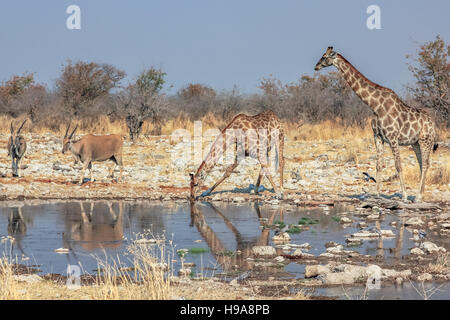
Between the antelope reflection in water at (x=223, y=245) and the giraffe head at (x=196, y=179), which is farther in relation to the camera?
the giraffe head at (x=196, y=179)

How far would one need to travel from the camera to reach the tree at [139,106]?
1048 inches

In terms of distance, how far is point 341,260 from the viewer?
9.21m

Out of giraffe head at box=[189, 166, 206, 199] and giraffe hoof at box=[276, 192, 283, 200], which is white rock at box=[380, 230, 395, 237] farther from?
giraffe head at box=[189, 166, 206, 199]

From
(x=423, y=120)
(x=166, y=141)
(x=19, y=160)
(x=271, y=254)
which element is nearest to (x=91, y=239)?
(x=271, y=254)

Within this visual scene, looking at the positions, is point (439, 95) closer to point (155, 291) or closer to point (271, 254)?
point (271, 254)

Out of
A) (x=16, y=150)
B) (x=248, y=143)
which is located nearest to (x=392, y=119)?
(x=248, y=143)

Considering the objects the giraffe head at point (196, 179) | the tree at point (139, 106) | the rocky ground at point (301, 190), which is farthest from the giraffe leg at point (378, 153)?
the tree at point (139, 106)

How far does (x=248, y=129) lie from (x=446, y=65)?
12600 mm

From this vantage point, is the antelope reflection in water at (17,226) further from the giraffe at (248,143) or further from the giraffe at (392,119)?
the giraffe at (392,119)

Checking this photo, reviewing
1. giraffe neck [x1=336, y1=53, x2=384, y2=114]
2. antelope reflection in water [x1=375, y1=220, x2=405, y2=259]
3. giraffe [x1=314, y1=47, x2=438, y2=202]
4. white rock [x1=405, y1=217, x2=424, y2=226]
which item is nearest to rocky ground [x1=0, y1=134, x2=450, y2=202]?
giraffe [x1=314, y1=47, x2=438, y2=202]

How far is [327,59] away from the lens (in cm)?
1513

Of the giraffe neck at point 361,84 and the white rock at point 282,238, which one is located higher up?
the giraffe neck at point 361,84

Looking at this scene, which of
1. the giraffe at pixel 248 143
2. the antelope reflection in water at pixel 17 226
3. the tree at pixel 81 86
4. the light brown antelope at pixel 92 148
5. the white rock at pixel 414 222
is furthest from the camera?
the tree at pixel 81 86

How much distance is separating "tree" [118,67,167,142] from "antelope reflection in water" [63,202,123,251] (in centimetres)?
1244
